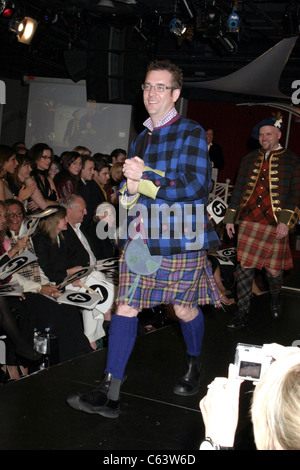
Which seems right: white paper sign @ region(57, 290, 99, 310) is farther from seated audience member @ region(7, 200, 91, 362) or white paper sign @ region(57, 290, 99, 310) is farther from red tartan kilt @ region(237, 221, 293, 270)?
red tartan kilt @ region(237, 221, 293, 270)

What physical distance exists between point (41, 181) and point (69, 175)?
1.02ft

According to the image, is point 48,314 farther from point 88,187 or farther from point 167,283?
point 88,187

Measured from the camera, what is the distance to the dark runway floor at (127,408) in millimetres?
2432

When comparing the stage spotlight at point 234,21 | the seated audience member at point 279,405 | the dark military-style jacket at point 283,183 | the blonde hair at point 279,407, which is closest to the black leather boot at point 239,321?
the dark military-style jacket at point 283,183

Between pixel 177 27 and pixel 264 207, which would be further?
pixel 177 27

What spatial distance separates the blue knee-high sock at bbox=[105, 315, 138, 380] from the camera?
271cm

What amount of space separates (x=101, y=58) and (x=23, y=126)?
8.84m

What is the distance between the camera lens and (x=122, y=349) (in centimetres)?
271

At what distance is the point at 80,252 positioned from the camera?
4.88 meters

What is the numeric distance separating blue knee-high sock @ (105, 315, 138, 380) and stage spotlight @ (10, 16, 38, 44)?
20.5 feet

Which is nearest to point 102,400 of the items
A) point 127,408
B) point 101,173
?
point 127,408

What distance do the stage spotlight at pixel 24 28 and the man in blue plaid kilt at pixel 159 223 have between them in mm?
5750

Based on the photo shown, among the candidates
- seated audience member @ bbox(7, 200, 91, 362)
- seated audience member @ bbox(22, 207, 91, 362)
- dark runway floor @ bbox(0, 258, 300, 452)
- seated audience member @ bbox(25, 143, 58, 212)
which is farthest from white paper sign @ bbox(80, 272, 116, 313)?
seated audience member @ bbox(25, 143, 58, 212)

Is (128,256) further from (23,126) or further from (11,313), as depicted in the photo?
(23,126)
